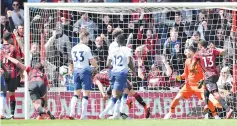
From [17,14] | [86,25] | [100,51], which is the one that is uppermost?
[17,14]

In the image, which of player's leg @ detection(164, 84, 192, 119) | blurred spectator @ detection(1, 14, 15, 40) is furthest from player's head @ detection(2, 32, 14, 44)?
player's leg @ detection(164, 84, 192, 119)

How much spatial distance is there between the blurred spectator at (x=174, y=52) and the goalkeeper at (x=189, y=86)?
34.9 inches

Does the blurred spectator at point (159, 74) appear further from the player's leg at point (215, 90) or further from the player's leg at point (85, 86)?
the player's leg at point (85, 86)

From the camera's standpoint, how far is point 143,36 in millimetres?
24234

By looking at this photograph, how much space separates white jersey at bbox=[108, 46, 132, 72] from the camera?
71.6 ft

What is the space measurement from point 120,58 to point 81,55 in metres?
0.83

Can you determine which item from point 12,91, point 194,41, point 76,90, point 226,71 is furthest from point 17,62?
point 226,71

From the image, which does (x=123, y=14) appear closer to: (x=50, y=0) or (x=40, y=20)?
(x=40, y=20)

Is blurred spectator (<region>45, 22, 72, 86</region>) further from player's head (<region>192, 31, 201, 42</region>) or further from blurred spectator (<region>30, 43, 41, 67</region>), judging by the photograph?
player's head (<region>192, 31, 201, 42</region>)

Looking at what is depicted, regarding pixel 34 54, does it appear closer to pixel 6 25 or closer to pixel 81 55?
pixel 81 55

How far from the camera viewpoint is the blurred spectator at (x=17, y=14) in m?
26.1

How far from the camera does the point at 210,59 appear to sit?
73.8ft

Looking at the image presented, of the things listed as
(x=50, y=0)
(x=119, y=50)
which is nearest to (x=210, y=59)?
(x=119, y=50)

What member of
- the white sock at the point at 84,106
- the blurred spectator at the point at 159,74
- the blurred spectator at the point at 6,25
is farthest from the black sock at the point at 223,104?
the blurred spectator at the point at 6,25
